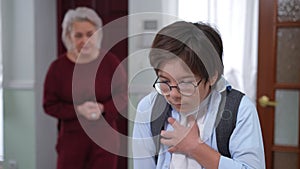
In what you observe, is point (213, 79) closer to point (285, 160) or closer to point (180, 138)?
point (180, 138)

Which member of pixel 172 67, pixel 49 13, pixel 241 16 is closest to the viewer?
pixel 172 67

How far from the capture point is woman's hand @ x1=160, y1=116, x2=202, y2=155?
2.25ft

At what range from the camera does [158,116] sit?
2.45ft

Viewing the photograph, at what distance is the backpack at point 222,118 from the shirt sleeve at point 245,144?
0.03 ft

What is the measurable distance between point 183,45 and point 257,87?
157 cm

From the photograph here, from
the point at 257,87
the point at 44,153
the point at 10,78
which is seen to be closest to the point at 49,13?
the point at 10,78

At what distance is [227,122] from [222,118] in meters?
0.01

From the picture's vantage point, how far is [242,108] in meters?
0.71

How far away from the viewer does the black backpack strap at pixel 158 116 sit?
72 centimetres

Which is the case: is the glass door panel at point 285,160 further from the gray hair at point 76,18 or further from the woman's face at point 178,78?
the woman's face at point 178,78

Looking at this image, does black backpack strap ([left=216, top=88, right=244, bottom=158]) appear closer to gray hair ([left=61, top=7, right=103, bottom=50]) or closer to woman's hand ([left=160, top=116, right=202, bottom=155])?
woman's hand ([left=160, top=116, right=202, bottom=155])

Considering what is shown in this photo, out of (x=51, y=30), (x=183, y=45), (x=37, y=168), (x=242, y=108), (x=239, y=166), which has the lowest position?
(x=37, y=168)

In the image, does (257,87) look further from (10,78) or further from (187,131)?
(10,78)

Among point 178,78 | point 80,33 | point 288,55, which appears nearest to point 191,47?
point 178,78
